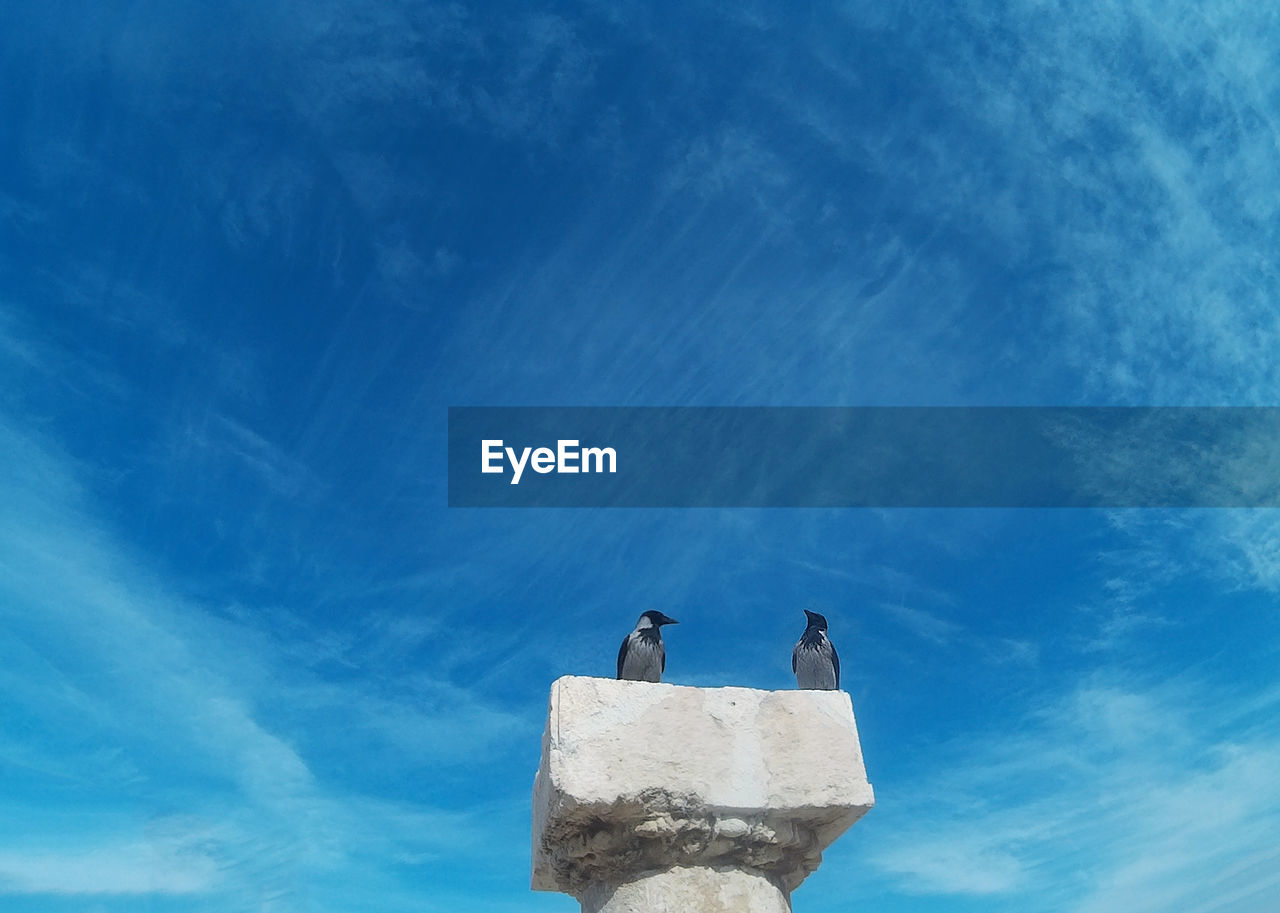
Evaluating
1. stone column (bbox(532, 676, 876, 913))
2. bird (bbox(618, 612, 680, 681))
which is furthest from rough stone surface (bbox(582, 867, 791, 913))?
bird (bbox(618, 612, 680, 681))

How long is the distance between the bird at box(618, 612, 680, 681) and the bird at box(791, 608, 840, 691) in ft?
3.57

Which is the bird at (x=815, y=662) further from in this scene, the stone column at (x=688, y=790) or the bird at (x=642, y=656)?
the stone column at (x=688, y=790)

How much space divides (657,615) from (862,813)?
407 centimetres

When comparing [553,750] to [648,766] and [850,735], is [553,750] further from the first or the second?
[850,735]

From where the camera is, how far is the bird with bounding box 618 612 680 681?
6.39 m

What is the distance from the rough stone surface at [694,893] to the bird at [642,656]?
2178 mm

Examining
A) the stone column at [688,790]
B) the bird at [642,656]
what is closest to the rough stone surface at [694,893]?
the stone column at [688,790]

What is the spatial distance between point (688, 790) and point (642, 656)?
2.37 m

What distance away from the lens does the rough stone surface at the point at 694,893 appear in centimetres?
412

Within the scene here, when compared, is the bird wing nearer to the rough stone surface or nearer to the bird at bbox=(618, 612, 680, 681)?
the bird at bbox=(618, 612, 680, 681)

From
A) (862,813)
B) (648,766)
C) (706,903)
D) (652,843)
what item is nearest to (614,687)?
(648,766)

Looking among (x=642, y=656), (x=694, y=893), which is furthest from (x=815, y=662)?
(x=694, y=893)

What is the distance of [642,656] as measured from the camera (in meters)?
6.45

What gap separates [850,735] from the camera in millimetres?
4363
